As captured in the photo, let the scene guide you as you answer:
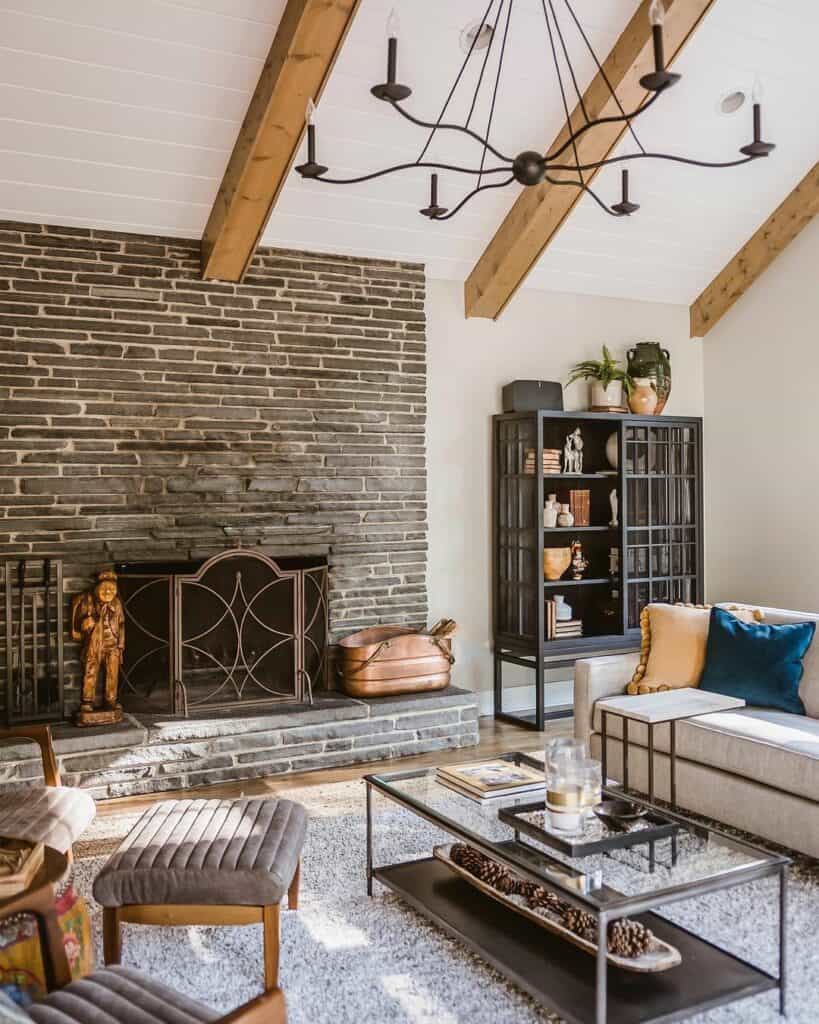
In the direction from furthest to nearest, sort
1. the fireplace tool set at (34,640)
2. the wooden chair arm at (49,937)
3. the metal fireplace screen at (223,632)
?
1. the metal fireplace screen at (223,632)
2. the fireplace tool set at (34,640)
3. the wooden chair arm at (49,937)

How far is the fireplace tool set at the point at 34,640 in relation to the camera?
4242 millimetres

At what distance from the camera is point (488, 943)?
100.0 inches

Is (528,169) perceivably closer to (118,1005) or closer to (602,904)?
(602,904)

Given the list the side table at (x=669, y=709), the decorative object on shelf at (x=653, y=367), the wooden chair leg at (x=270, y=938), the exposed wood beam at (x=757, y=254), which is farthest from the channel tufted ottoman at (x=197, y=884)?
the exposed wood beam at (x=757, y=254)

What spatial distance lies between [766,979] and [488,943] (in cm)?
69

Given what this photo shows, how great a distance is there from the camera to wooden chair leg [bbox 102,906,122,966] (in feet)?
8.23

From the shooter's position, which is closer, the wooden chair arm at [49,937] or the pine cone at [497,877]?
the wooden chair arm at [49,937]

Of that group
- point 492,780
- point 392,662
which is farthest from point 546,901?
point 392,662

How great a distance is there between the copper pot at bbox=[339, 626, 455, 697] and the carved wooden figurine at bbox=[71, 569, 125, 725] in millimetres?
1166

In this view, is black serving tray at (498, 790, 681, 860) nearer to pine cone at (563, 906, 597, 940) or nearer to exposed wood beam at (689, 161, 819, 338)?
pine cone at (563, 906, 597, 940)

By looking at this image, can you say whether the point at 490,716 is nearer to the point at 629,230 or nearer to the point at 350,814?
the point at 350,814

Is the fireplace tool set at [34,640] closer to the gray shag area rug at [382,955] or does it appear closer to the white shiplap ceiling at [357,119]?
the gray shag area rug at [382,955]

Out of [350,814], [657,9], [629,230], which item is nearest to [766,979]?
[350,814]

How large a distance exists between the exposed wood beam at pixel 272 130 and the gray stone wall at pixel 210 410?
0.28 metres
